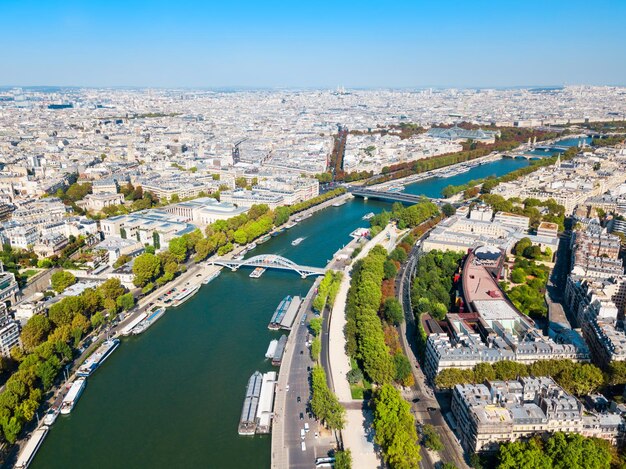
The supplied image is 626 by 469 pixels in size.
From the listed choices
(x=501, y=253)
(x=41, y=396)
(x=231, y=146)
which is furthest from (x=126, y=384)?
(x=231, y=146)

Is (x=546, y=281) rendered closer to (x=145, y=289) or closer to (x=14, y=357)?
(x=145, y=289)

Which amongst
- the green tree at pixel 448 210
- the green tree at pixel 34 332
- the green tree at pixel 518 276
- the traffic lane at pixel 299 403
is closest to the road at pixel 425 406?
the traffic lane at pixel 299 403

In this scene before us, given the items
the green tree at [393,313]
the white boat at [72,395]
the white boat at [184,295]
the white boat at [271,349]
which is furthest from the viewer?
the white boat at [184,295]

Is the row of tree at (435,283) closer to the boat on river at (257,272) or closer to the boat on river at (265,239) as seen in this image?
the boat on river at (257,272)

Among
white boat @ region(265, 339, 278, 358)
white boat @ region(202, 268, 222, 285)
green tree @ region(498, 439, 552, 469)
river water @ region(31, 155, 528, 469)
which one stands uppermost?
green tree @ region(498, 439, 552, 469)

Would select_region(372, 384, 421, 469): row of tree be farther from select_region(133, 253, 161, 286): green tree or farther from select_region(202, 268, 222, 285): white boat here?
select_region(133, 253, 161, 286): green tree

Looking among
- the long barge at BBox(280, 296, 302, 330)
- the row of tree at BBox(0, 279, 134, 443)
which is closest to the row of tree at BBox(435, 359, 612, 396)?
the long barge at BBox(280, 296, 302, 330)
